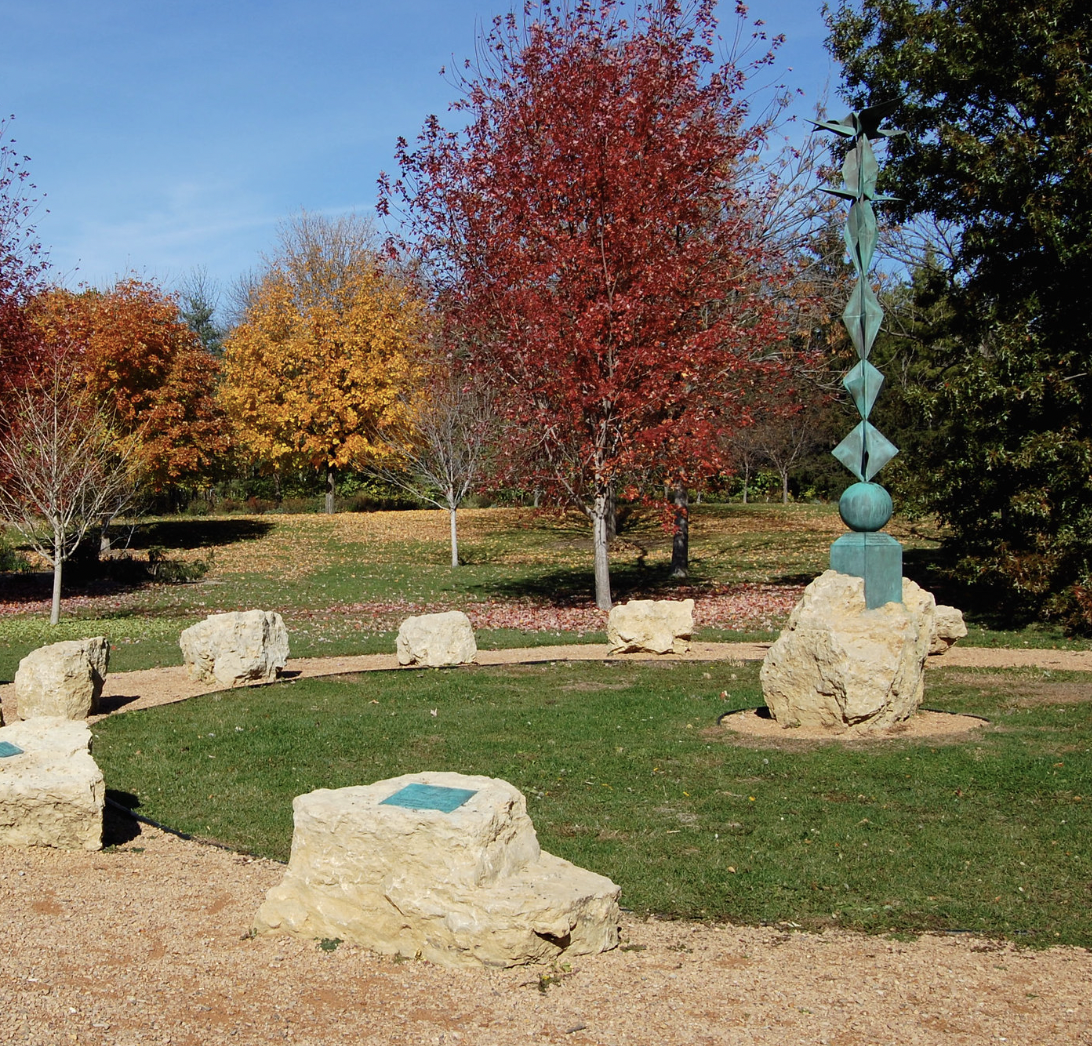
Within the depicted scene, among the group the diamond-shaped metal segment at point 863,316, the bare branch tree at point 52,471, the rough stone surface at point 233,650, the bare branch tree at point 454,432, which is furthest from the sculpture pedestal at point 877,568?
the bare branch tree at point 454,432

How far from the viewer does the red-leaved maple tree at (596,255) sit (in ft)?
60.7

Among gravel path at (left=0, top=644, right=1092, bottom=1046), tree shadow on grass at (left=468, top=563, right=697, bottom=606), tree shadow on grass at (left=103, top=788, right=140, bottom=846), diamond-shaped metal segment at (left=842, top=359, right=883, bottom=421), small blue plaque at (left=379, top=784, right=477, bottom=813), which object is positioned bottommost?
tree shadow on grass at (left=468, top=563, right=697, bottom=606)

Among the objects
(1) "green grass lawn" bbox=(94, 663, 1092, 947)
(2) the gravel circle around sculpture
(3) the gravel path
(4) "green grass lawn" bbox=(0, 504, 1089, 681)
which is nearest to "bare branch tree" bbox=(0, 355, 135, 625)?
(4) "green grass lawn" bbox=(0, 504, 1089, 681)

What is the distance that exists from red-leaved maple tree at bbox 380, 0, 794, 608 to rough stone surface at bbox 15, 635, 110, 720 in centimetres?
932

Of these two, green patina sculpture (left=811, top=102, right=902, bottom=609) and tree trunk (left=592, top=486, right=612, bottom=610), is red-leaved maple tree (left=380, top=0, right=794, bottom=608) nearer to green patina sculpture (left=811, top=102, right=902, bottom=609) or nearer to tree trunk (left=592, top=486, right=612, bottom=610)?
tree trunk (left=592, top=486, right=612, bottom=610)

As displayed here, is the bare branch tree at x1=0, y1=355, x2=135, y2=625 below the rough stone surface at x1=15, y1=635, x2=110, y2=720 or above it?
above

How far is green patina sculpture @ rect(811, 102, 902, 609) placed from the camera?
10.5 m

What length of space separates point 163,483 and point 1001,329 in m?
27.4

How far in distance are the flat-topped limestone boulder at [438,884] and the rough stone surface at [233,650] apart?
785 cm

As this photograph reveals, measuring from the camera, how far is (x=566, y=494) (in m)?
20.5

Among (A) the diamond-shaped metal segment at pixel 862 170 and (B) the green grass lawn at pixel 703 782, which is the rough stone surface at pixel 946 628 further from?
(A) the diamond-shaped metal segment at pixel 862 170

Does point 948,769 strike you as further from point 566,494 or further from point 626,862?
point 566,494

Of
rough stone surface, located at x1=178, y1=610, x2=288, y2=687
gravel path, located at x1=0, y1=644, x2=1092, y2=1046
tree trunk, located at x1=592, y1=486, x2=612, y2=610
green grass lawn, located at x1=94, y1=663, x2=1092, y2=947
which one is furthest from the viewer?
tree trunk, located at x1=592, y1=486, x2=612, y2=610

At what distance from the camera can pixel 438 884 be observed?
17.0 ft
